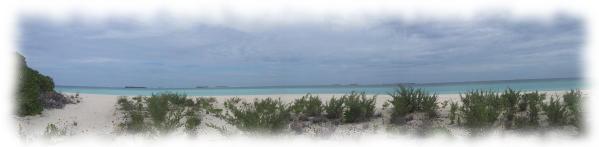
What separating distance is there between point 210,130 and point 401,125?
145 inches

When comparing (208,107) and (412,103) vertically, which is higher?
(412,103)

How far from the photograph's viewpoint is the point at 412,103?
10672 mm

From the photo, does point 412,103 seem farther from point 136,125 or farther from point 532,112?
point 136,125

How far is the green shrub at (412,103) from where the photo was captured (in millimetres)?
10297

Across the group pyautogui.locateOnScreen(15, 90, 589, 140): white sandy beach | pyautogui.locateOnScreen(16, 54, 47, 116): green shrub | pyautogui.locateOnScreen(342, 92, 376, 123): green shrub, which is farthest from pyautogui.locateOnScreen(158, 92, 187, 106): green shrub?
pyautogui.locateOnScreen(342, 92, 376, 123): green shrub

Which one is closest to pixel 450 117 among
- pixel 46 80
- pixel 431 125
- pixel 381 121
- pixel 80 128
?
pixel 431 125

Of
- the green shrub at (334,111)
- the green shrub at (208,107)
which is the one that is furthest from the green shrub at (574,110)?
the green shrub at (208,107)

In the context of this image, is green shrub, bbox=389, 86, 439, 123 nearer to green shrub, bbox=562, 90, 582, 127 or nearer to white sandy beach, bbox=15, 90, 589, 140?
white sandy beach, bbox=15, 90, 589, 140

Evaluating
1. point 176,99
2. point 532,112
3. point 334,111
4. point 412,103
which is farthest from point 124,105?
point 532,112

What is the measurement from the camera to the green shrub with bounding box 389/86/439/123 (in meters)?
10.3

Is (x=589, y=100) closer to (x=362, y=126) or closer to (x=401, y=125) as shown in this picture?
(x=401, y=125)

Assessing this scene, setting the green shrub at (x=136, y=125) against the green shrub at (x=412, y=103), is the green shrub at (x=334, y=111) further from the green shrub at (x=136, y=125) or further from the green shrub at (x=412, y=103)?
the green shrub at (x=136, y=125)

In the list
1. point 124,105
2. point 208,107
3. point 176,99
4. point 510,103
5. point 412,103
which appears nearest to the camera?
point 510,103

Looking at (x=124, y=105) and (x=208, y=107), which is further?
(x=124, y=105)
